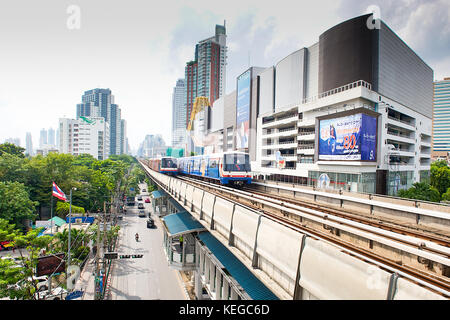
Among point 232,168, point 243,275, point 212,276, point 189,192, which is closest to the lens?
point 243,275

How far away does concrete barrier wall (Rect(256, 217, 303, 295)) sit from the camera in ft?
20.5

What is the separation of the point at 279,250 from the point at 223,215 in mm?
4566

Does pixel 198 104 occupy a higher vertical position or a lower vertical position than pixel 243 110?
higher

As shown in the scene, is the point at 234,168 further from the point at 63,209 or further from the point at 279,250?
the point at 63,209

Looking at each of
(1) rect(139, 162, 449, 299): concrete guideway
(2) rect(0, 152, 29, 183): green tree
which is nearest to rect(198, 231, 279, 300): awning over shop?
(1) rect(139, 162, 449, 299): concrete guideway

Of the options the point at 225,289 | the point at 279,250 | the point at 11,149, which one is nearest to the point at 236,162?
the point at 225,289

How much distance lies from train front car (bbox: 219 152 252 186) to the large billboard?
14.5 meters

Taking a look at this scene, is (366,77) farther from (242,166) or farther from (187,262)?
(187,262)

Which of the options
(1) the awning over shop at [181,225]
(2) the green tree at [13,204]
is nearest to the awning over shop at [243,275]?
(1) the awning over shop at [181,225]

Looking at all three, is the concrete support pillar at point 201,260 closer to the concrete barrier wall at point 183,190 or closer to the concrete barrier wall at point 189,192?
the concrete barrier wall at point 189,192

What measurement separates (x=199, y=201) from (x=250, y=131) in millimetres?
52276

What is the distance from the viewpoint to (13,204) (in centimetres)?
3170

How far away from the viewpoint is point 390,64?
39812mm
